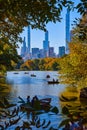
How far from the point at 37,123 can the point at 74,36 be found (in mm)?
45915

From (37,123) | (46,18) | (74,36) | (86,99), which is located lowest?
(86,99)

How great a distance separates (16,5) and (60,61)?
48.7 metres

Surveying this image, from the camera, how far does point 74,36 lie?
161 feet

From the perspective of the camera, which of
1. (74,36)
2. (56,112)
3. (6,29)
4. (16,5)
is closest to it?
(56,112)

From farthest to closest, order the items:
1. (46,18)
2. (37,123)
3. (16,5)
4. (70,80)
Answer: (70,80) → (46,18) → (16,5) → (37,123)

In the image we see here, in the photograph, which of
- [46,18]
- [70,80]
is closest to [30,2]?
[46,18]

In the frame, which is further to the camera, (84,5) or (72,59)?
(72,59)

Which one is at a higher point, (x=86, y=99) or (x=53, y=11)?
(x=53, y=11)

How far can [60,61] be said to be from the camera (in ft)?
176

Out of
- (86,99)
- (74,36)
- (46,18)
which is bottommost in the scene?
(86,99)

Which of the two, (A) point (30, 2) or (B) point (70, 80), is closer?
(A) point (30, 2)

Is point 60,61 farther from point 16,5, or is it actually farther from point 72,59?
point 16,5

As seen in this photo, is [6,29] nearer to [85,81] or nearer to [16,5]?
[16,5]

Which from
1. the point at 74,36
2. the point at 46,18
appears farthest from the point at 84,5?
the point at 74,36
